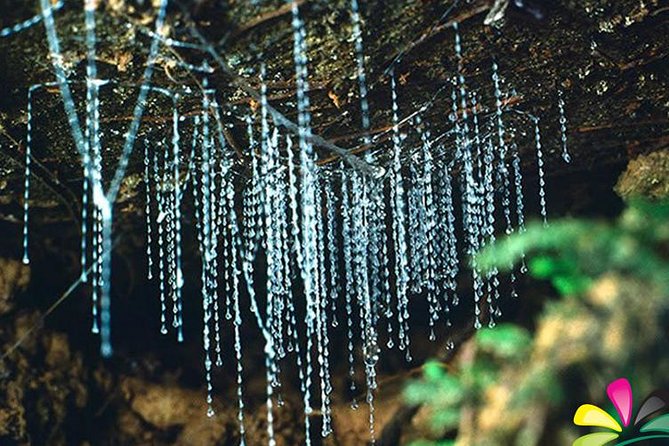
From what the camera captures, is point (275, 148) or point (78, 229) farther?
point (78, 229)

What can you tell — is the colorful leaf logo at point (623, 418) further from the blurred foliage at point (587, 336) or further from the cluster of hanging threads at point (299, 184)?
the cluster of hanging threads at point (299, 184)

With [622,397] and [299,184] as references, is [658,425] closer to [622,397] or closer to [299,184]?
[622,397]

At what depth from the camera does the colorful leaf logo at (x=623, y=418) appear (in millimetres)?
2758

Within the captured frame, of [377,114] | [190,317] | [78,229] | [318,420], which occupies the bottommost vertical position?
[318,420]

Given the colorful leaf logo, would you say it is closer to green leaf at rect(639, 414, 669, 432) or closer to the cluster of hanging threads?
green leaf at rect(639, 414, 669, 432)

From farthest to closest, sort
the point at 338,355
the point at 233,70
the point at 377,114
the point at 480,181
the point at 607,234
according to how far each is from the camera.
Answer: the point at 338,355
the point at 480,181
the point at 377,114
the point at 233,70
the point at 607,234

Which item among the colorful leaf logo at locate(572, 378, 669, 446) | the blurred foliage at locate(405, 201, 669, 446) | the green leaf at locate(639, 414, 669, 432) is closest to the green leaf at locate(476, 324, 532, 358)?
the blurred foliage at locate(405, 201, 669, 446)

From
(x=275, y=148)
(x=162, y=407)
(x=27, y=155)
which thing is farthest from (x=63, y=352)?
(x=275, y=148)

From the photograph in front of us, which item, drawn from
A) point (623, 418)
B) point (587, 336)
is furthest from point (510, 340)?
point (623, 418)

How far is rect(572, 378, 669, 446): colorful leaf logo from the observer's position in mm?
2758

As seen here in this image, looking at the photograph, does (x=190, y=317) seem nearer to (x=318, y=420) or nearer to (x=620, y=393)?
(x=318, y=420)

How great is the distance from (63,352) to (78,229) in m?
1.18

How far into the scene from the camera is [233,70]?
11.6ft

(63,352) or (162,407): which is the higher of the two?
(63,352)
